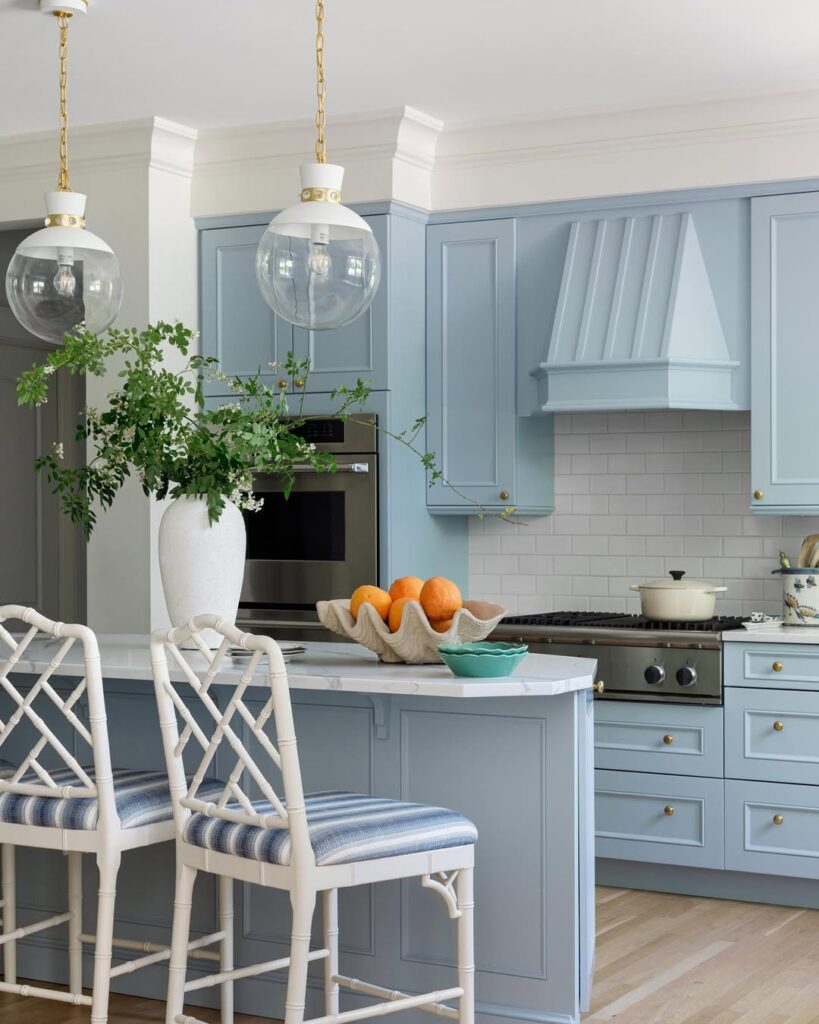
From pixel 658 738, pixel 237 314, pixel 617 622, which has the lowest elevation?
pixel 658 738

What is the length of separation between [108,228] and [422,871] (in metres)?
3.17

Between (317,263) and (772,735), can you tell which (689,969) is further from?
(317,263)

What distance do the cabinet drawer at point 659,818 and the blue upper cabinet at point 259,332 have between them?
5.36 feet

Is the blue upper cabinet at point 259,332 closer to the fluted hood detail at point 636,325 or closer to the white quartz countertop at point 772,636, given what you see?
the fluted hood detail at point 636,325

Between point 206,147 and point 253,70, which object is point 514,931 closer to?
point 253,70

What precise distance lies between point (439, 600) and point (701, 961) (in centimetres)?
141

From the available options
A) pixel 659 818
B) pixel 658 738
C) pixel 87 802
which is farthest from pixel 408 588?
pixel 659 818

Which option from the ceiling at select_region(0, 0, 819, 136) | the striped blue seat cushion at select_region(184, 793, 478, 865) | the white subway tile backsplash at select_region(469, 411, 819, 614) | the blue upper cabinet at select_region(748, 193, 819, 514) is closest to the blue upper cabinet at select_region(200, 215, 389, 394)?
the ceiling at select_region(0, 0, 819, 136)

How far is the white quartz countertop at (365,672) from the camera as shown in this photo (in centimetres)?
294

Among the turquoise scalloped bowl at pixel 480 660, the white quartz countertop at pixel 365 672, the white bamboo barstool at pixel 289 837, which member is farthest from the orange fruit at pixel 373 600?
the white bamboo barstool at pixel 289 837

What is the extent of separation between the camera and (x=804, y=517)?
4973mm

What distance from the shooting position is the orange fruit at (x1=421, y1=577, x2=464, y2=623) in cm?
319

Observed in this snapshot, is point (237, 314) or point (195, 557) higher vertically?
point (237, 314)

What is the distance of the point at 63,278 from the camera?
335 cm
